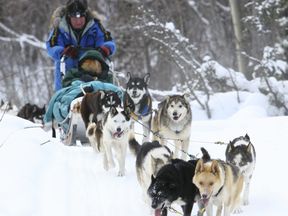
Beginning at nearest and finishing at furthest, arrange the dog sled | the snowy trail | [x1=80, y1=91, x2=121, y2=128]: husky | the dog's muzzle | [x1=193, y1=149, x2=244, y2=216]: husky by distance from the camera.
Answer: [x1=193, y1=149, x2=244, y2=216]: husky, the snowy trail, the dog's muzzle, [x1=80, y1=91, x2=121, y2=128]: husky, the dog sled

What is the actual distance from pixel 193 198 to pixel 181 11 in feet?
50.6

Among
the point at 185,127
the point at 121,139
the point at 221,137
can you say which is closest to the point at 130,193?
→ the point at 121,139

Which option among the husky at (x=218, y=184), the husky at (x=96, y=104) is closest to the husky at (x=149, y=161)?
the husky at (x=218, y=184)

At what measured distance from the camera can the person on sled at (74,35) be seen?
26.1 feet

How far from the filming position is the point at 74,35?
26.6 ft

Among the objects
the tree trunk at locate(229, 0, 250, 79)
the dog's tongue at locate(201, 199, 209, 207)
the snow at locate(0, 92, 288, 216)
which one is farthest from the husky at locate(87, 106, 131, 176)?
the tree trunk at locate(229, 0, 250, 79)

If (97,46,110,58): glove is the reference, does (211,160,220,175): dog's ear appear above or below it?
below

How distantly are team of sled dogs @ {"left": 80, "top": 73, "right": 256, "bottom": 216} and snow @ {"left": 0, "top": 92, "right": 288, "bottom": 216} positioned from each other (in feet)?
0.71

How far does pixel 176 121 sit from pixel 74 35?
2509 mm

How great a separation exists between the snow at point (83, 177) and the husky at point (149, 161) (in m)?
0.22

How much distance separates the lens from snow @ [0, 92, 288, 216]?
4250 mm

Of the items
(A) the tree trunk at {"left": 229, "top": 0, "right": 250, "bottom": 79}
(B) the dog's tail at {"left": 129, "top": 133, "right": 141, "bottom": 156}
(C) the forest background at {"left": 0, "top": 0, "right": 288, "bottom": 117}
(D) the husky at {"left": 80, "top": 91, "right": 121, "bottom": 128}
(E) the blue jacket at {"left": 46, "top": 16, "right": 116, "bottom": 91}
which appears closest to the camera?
(B) the dog's tail at {"left": 129, "top": 133, "right": 141, "bottom": 156}

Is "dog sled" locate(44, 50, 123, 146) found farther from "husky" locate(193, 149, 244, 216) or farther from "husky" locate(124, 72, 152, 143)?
"husky" locate(193, 149, 244, 216)

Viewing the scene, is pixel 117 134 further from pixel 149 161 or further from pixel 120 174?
pixel 149 161
